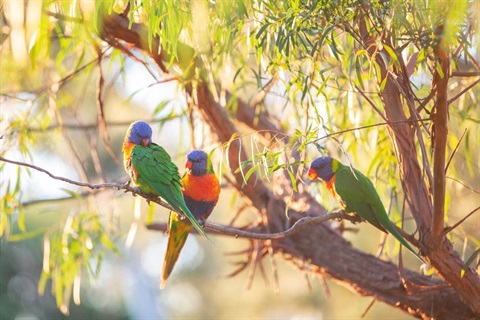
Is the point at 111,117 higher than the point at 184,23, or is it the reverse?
the point at 184,23

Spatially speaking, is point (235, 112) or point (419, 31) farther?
point (235, 112)

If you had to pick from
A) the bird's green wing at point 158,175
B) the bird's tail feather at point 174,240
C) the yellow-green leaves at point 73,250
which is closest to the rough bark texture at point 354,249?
the bird's green wing at point 158,175

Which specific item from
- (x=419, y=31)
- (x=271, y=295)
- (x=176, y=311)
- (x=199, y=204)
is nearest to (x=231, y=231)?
(x=199, y=204)

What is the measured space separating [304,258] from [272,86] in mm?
642

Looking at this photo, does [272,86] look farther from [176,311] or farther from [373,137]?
[176,311]

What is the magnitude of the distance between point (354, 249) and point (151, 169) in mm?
889

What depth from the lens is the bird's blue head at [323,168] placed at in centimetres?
245

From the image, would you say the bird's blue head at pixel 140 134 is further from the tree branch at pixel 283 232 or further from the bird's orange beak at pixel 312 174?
the bird's orange beak at pixel 312 174

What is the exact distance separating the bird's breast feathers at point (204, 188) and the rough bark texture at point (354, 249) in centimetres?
25

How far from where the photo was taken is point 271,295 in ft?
26.0

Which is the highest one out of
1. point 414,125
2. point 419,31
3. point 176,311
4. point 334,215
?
point 419,31

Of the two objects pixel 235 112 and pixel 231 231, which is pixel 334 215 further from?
pixel 235 112

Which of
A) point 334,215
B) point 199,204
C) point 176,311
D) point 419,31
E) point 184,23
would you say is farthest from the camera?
point 176,311

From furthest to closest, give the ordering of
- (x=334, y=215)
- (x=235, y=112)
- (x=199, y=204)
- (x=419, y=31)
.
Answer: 1. (x=235, y=112)
2. (x=199, y=204)
3. (x=334, y=215)
4. (x=419, y=31)
